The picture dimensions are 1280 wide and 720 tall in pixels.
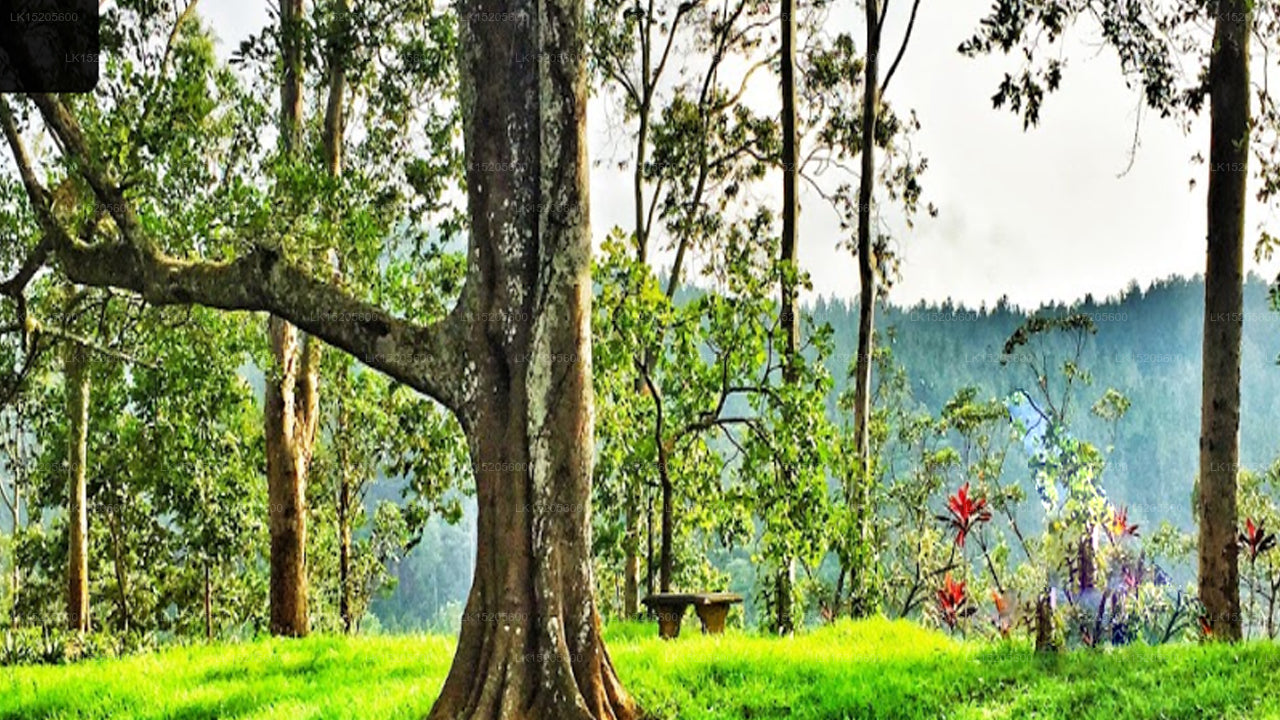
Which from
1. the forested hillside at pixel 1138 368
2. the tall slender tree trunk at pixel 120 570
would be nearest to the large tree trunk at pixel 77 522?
the tall slender tree trunk at pixel 120 570

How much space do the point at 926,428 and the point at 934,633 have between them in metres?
27.1

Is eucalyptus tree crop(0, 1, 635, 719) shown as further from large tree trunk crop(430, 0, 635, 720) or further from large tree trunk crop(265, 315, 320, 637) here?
large tree trunk crop(265, 315, 320, 637)

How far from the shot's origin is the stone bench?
9430 mm

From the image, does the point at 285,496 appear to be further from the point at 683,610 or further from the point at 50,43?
the point at 50,43

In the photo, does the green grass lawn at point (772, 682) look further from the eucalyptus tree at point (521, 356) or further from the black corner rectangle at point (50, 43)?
the black corner rectangle at point (50, 43)

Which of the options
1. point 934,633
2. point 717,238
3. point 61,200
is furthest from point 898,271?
point 61,200

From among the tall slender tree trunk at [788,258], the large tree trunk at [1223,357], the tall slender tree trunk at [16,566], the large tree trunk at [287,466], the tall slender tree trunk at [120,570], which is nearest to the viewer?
the large tree trunk at [1223,357]

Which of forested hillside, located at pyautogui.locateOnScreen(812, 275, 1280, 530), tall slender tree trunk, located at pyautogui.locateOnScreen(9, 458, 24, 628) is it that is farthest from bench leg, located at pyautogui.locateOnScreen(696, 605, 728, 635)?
forested hillside, located at pyautogui.locateOnScreen(812, 275, 1280, 530)

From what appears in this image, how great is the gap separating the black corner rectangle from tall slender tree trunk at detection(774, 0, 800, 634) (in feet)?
19.3

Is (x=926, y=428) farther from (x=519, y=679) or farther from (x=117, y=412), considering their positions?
(x=519, y=679)

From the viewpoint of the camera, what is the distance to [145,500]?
27250 mm

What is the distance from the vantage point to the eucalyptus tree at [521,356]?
634 cm

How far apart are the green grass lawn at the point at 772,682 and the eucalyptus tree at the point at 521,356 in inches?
29.5

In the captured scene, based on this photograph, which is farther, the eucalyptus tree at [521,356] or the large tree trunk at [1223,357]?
the large tree trunk at [1223,357]
